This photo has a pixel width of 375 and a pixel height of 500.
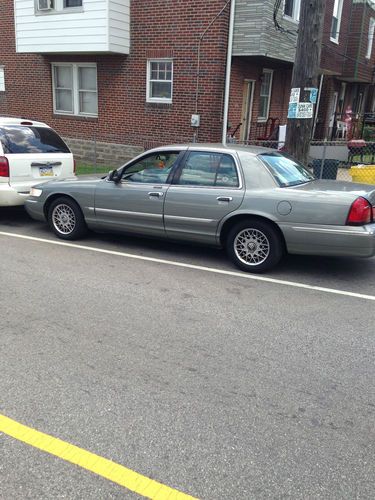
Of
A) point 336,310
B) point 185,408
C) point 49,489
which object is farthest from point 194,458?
point 336,310

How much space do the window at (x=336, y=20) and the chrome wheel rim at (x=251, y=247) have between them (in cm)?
1501

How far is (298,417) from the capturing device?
3.08m

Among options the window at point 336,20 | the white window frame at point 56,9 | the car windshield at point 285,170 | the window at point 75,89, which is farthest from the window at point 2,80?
the car windshield at point 285,170

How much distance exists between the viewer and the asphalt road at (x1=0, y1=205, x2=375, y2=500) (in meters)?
2.57

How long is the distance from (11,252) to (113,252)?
1.41 metres

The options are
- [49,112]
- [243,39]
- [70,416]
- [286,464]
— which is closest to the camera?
[286,464]

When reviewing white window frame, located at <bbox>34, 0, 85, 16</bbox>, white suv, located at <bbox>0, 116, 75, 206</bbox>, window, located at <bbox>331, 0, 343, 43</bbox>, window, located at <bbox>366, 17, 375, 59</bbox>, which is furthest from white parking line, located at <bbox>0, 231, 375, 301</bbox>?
window, located at <bbox>366, 17, 375, 59</bbox>

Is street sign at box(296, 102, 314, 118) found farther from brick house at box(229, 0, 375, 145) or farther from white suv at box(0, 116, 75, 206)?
brick house at box(229, 0, 375, 145)

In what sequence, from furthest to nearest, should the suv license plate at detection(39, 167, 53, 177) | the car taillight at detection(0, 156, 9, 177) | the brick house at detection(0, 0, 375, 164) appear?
the brick house at detection(0, 0, 375, 164), the suv license plate at detection(39, 167, 53, 177), the car taillight at detection(0, 156, 9, 177)

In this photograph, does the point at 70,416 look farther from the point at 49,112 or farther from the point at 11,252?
the point at 49,112

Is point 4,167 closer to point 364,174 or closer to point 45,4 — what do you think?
point 364,174

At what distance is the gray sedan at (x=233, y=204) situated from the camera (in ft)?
18.1

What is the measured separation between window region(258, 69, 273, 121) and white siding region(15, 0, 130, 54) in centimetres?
437

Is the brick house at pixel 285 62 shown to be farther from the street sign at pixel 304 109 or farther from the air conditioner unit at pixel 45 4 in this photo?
the air conditioner unit at pixel 45 4
